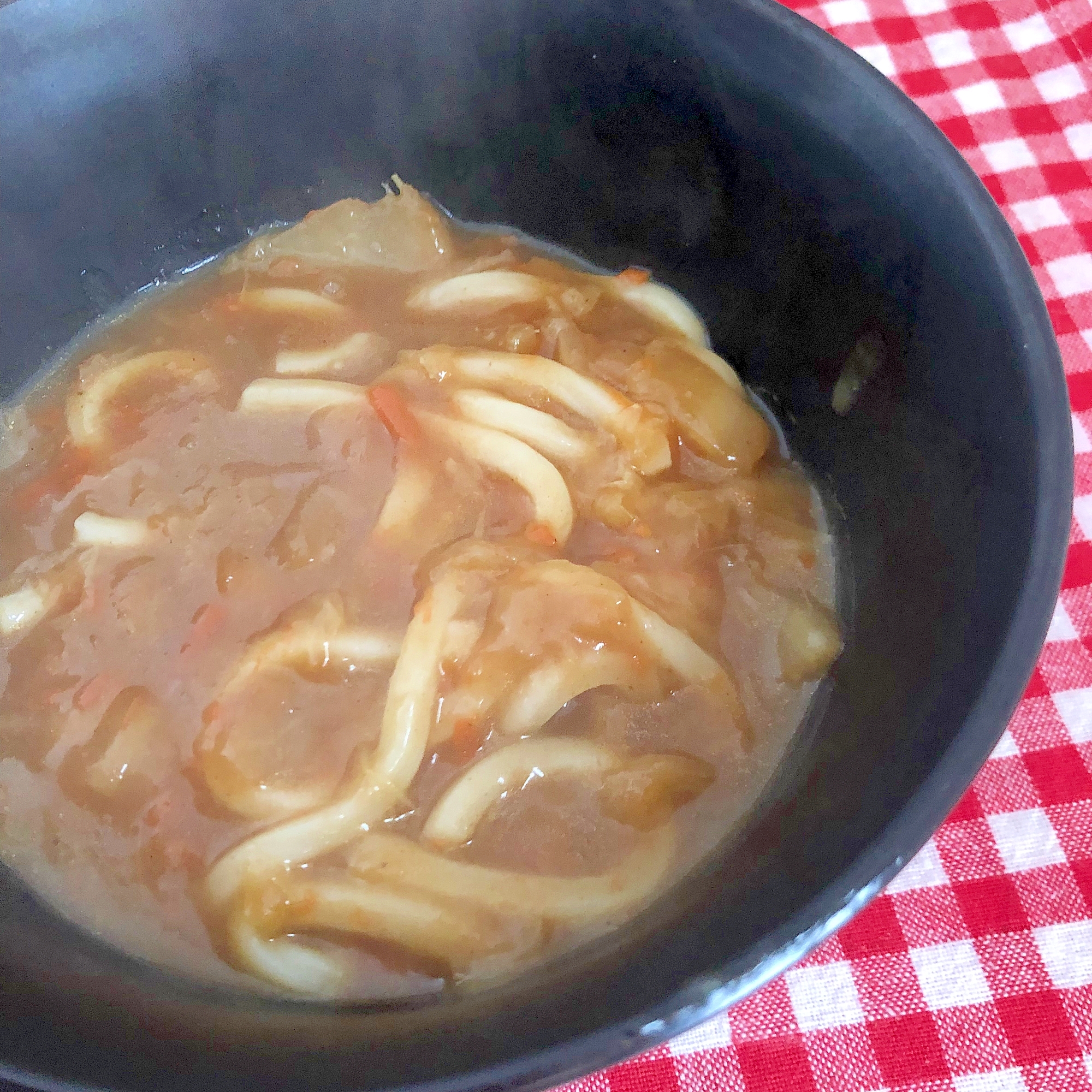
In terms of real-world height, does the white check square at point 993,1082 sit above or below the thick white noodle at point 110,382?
below

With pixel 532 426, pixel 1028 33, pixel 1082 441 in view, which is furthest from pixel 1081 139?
pixel 532 426

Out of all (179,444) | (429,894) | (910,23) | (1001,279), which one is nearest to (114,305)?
(179,444)

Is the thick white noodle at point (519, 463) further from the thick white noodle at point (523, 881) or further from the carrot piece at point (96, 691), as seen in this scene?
the carrot piece at point (96, 691)

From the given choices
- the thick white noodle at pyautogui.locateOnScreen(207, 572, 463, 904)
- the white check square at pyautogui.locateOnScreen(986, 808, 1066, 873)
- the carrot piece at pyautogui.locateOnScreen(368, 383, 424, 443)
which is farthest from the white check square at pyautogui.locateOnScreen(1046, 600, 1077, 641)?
the carrot piece at pyautogui.locateOnScreen(368, 383, 424, 443)

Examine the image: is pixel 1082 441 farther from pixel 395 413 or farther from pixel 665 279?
pixel 395 413

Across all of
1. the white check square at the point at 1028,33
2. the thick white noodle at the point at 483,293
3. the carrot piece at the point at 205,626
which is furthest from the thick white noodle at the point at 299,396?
the white check square at the point at 1028,33

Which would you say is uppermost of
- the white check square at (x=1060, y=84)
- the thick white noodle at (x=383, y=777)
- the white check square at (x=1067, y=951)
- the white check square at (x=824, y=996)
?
the thick white noodle at (x=383, y=777)

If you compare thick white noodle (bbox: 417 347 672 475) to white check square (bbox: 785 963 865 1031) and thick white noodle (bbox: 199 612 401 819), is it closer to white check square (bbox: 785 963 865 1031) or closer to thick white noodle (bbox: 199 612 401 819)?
thick white noodle (bbox: 199 612 401 819)
